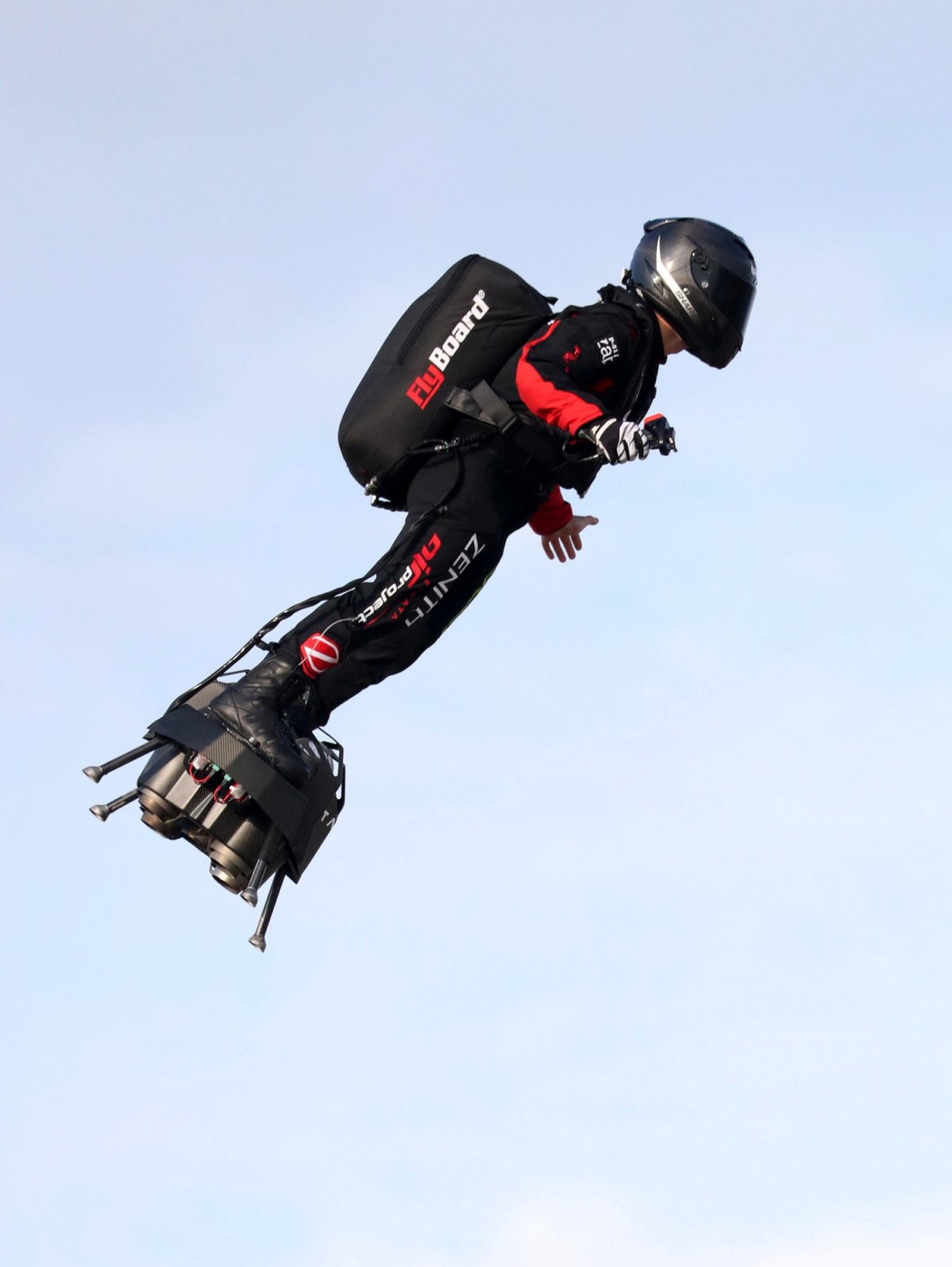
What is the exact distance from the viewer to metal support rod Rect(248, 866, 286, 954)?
7.92m

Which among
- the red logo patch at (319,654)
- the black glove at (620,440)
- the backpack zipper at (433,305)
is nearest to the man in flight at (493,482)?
the red logo patch at (319,654)

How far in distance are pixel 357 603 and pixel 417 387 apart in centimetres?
118

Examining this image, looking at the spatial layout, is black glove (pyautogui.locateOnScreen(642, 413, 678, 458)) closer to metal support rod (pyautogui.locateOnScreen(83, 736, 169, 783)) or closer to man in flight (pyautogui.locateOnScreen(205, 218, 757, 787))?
man in flight (pyautogui.locateOnScreen(205, 218, 757, 787))

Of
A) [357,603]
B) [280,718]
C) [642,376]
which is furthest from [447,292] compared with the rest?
[280,718]

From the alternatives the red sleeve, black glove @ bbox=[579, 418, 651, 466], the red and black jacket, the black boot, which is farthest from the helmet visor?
the black boot

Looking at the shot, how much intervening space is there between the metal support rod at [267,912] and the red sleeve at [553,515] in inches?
109

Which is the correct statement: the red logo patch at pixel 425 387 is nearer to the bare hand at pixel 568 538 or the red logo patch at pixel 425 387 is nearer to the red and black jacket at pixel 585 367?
the red and black jacket at pixel 585 367

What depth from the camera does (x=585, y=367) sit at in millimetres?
7922

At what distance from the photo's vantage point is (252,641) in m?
8.48

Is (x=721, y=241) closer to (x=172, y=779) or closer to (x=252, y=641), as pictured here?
(x=252, y=641)

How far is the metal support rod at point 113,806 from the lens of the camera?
7.99 m

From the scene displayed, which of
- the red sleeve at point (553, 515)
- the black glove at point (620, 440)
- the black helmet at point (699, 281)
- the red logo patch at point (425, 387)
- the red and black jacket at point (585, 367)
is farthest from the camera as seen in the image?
the red sleeve at point (553, 515)

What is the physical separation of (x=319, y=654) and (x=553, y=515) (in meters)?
2.12

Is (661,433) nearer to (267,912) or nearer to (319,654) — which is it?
(319,654)
